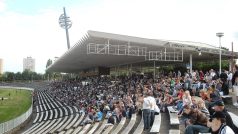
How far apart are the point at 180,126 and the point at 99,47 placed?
2078 centimetres

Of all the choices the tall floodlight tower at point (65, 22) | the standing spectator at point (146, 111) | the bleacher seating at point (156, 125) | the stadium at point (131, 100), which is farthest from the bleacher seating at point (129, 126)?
the tall floodlight tower at point (65, 22)

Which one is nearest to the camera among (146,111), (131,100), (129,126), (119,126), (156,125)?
(156,125)

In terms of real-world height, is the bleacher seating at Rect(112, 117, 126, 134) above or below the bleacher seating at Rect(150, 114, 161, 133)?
below

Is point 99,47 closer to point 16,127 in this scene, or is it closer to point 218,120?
point 16,127

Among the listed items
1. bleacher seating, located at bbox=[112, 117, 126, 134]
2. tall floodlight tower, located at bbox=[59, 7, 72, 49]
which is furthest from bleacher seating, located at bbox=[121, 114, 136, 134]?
tall floodlight tower, located at bbox=[59, 7, 72, 49]

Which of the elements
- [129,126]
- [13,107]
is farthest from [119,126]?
[13,107]

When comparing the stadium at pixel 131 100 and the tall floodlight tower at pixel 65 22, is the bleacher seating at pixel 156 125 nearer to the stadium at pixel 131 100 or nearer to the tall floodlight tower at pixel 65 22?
the stadium at pixel 131 100

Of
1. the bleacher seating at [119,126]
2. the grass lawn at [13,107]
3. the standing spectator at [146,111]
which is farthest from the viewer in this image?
the grass lawn at [13,107]

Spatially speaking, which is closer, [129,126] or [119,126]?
[129,126]

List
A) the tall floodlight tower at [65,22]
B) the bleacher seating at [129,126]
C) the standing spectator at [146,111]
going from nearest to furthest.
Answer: the standing spectator at [146,111]
the bleacher seating at [129,126]
the tall floodlight tower at [65,22]

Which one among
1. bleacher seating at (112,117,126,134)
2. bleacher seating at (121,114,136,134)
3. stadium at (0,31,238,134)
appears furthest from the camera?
bleacher seating at (112,117,126,134)

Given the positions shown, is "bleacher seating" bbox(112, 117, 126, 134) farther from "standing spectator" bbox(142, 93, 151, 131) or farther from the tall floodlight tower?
the tall floodlight tower

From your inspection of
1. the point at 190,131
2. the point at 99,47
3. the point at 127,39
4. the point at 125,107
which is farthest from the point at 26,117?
the point at 190,131

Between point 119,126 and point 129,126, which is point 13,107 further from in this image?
point 129,126
